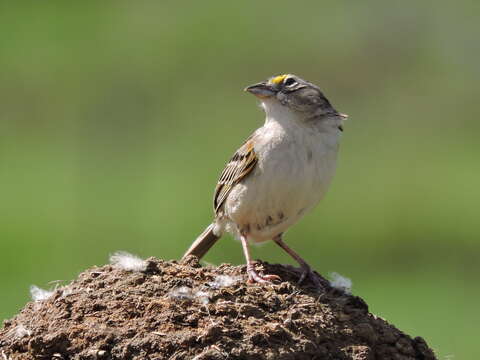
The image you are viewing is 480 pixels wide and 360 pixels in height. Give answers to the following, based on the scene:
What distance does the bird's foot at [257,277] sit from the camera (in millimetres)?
7840

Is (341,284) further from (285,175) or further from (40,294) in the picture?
(40,294)

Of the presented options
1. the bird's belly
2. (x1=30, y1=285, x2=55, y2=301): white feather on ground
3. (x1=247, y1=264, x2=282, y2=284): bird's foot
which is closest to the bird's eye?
the bird's belly

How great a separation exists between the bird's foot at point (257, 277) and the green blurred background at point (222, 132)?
847cm

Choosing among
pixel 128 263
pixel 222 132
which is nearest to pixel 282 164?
pixel 128 263

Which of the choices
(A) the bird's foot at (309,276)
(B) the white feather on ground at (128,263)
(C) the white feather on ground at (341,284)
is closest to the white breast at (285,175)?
(A) the bird's foot at (309,276)

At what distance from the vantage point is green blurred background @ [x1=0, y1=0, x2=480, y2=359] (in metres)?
20.1

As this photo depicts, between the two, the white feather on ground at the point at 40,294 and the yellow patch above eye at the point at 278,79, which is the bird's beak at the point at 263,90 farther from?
the white feather on ground at the point at 40,294

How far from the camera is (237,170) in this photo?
9.05 m

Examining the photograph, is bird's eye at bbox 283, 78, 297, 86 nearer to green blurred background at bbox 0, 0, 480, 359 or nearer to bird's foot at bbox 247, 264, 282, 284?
bird's foot at bbox 247, 264, 282, 284

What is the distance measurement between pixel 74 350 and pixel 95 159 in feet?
59.5

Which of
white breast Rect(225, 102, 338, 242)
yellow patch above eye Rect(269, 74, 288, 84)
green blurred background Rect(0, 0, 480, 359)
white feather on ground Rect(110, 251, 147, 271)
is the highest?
green blurred background Rect(0, 0, 480, 359)

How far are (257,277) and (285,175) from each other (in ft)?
3.18

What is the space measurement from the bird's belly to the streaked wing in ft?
0.21

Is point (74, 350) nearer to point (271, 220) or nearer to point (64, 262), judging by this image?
point (271, 220)
